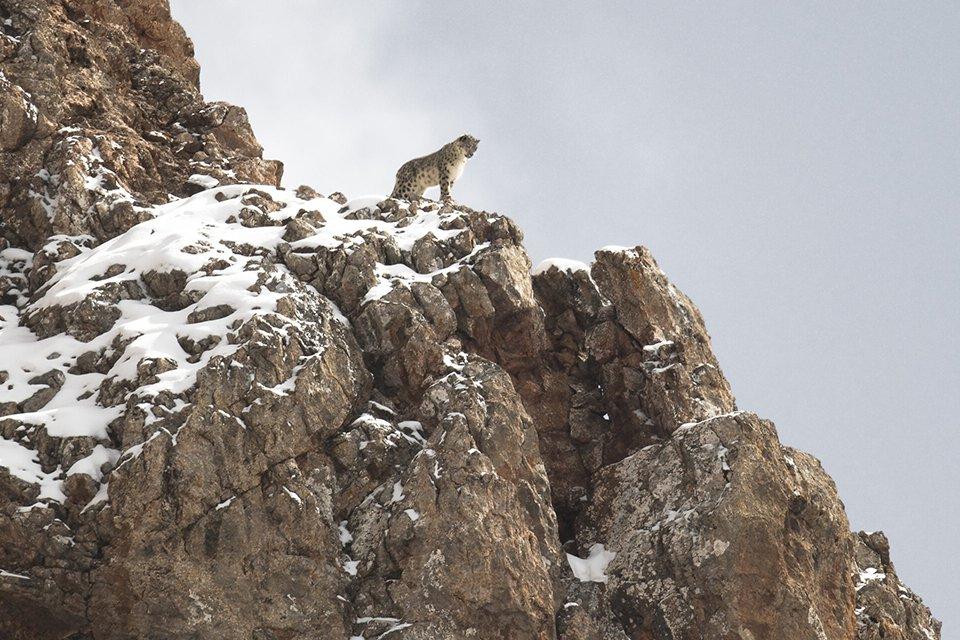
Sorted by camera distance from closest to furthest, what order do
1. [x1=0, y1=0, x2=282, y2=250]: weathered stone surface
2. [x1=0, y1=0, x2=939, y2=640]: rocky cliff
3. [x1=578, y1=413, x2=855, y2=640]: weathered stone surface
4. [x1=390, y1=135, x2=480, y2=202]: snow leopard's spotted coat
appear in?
Result: [x1=0, y1=0, x2=939, y2=640]: rocky cliff → [x1=578, y1=413, x2=855, y2=640]: weathered stone surface → [x1=0, y1=0, x2=282, y2=250]: weathered stone surface → [x1=390, y1=135, x2=480, y2=202]: snow leopard's spotted coat

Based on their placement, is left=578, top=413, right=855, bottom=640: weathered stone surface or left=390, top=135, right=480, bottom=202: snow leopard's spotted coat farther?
left=390, top=135, right=480, bottom=202: snow leopard's spotted coat

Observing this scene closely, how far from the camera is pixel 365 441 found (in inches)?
746

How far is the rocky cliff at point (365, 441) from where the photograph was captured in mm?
16703

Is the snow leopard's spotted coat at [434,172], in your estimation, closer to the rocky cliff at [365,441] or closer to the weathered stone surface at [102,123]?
the rocky cliff at [365,441]

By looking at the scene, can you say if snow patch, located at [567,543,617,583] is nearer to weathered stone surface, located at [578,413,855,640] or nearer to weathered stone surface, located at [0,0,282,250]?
weathered stone surface, located at [578,413,855,640]

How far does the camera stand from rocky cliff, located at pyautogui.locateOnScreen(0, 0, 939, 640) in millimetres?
16703

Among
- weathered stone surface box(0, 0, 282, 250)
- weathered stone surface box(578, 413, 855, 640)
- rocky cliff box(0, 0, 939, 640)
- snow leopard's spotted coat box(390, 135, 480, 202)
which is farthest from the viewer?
snow leopard's spotted coat box(390, 135, 480, 202)

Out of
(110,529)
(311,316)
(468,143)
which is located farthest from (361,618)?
(468,143)

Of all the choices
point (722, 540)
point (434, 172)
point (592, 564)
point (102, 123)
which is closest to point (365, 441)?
point (592, 564)

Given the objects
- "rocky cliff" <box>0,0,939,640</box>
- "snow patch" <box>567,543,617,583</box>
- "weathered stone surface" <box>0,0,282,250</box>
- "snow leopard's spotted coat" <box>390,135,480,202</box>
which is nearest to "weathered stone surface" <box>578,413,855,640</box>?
"rocky cliff" <box>0,0,939,640</box>

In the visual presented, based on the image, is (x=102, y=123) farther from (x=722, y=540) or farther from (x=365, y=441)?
(x=722, y=540)

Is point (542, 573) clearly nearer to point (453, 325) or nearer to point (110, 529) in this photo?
point (453, 325)

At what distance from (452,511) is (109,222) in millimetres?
12724

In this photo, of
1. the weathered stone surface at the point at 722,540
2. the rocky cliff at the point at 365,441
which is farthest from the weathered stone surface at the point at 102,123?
the weathered stone surface at the point at 722,540
